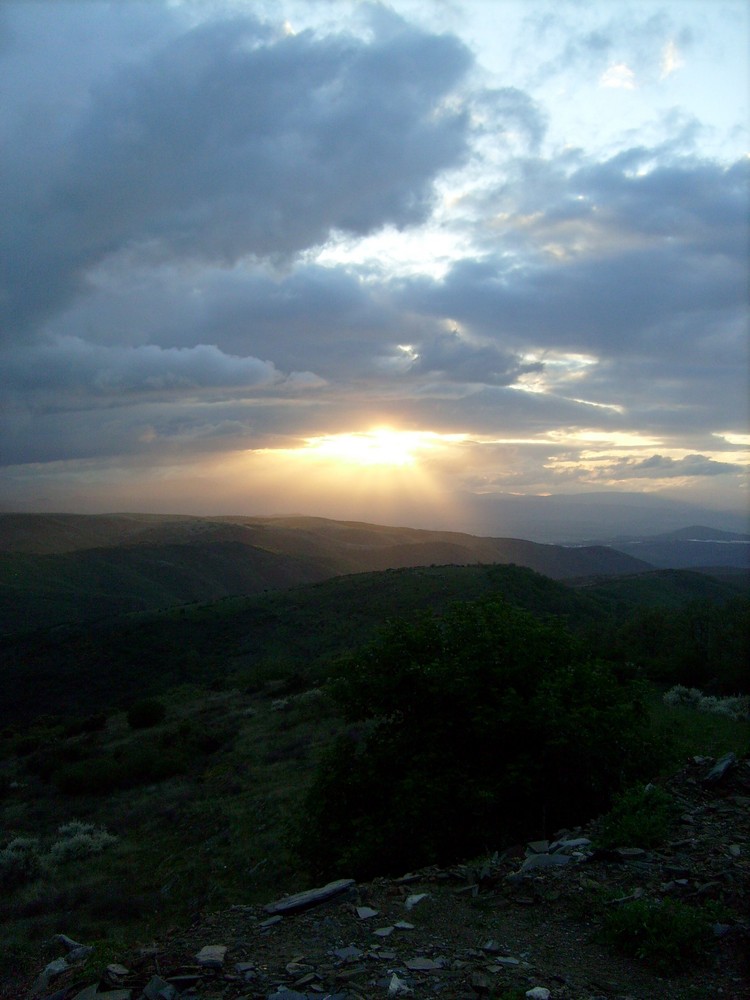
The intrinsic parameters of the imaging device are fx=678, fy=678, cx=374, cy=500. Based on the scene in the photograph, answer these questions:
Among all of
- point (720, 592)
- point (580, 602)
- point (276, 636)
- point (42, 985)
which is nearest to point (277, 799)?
point (42, 985)

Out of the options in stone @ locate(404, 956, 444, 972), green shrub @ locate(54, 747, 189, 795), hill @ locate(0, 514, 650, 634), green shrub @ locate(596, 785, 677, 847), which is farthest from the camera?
hill @ locate(0, 514, 650, 634)

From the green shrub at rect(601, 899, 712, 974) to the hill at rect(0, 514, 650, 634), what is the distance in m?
67.9

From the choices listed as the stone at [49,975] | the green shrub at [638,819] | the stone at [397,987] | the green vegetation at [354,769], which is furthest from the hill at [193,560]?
the stone at [397,987]

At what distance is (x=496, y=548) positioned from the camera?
12269 centimetres

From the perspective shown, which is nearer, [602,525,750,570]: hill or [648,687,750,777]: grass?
[648,687,750,777]: grass

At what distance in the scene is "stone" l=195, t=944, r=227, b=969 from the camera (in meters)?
5.40

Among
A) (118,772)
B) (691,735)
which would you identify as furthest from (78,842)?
(691,735)

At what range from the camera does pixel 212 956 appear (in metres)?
5.53

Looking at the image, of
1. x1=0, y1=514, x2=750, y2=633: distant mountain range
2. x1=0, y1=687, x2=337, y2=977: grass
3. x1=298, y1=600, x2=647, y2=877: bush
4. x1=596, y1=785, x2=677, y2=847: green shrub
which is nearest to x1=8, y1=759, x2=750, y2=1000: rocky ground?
x1=596, y1=785, x2=677, y2=847: green shrub

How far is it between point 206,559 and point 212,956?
362ft

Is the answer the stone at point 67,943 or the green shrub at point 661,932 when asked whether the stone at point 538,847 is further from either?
the stone at point 67,943

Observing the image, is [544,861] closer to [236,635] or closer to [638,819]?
[638,819]

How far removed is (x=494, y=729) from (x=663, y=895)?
11.7ft

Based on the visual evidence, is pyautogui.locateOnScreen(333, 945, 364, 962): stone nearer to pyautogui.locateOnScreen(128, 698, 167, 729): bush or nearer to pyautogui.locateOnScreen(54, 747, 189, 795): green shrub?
pyautogui.locateOnScreen(54, 747, 189, 795): green shrub
